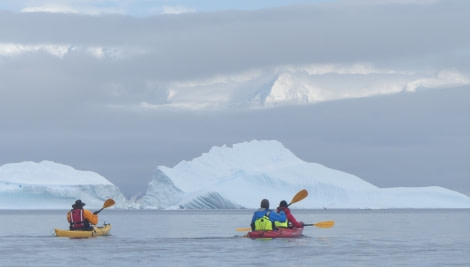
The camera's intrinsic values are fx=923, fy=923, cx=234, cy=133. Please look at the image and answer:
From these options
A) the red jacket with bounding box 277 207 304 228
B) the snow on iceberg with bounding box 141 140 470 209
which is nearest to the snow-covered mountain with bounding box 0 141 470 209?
the snow on iceberg with bounding box 141 140 470 209

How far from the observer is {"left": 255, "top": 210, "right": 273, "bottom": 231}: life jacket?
26516 millimetres

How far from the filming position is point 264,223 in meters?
26.5

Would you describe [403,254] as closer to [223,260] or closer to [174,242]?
[223,260]

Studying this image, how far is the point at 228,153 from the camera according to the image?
92.3 m

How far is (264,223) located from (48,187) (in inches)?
2625

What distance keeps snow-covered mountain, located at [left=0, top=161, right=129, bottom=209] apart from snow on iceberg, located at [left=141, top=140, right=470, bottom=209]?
5366 millimetres

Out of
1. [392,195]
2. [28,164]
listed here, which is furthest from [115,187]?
[392,195]

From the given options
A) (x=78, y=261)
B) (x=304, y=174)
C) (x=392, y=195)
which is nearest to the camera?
(x=78, y=261)

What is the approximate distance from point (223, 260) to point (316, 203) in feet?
216

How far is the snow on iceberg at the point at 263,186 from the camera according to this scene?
274ft

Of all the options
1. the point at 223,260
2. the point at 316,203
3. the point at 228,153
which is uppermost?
the point at 228,153

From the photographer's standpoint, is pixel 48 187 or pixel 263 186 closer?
pixel 263 186

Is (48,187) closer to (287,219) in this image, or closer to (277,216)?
(287,219)

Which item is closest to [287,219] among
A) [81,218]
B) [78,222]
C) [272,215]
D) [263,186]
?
[272,215]
